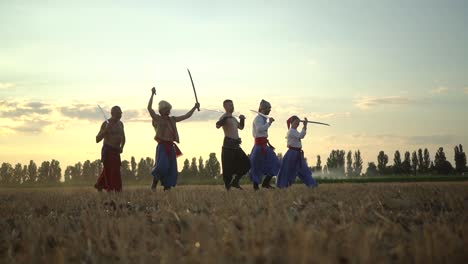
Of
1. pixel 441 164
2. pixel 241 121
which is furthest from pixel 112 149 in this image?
pixel 441 164

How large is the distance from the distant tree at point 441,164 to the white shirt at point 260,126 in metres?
90.4

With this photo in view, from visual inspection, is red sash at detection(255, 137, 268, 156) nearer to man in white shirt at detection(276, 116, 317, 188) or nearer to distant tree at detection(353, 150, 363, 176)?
man in white shirt at detection(276, 116, 317, 188)

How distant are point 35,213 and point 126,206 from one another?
1.18 meters

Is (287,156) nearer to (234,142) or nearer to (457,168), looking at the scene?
(234,142)

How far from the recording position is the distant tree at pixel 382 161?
107312 millimetres

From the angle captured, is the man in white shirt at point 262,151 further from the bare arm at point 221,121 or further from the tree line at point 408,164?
the tree line at point 408,164

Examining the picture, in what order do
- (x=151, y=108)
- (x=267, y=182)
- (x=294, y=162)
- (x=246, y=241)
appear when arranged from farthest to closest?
(x=294, y=162) → (x=267, y=182) → (x=151, y=108) → (x=246, y=241)

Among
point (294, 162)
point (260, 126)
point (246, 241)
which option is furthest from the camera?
point (294, 162)

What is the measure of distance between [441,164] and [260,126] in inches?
3603

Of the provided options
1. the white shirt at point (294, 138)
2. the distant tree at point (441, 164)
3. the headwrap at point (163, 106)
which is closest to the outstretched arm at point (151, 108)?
the headwrap at point (163, 106)

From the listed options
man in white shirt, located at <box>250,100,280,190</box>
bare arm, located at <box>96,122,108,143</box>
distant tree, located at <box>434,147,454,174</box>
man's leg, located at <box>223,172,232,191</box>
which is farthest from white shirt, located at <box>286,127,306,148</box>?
distant tree, located at <box>434,147,454,174</box>

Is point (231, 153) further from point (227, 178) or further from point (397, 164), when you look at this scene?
point (397, 164)

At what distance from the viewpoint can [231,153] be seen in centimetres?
1307

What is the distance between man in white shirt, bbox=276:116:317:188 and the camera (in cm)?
1384
